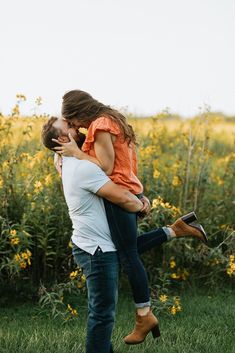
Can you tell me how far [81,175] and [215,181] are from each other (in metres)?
3.89

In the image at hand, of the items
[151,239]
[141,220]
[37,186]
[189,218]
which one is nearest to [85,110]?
[151,239]

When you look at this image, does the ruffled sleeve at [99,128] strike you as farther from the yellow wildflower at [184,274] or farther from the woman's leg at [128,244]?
the yellow wildflower at [184,274]

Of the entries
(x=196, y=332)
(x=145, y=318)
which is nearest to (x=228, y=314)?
(x=196, y=332)

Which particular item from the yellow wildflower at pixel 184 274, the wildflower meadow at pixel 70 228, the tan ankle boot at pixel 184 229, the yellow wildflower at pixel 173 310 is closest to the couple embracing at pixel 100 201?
the tan ankle boot at pixel 184 229

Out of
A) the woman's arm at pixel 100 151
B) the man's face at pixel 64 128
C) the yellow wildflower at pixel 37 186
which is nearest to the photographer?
the woman's arm at pixel 100 151

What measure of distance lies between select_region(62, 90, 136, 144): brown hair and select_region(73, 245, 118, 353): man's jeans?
76 centimetres

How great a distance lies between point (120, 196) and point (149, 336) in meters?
1.46

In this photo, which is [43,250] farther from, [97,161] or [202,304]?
[97,161]

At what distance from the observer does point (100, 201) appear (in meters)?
3.92

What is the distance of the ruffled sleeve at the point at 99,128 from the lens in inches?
154

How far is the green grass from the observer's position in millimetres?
4590

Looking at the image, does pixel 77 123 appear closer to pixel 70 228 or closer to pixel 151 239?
pixel 151 239

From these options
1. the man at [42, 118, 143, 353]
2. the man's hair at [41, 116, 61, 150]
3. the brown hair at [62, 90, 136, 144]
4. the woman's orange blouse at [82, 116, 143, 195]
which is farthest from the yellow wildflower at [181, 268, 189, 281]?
the man's hair at [41, 116, 61, 150]

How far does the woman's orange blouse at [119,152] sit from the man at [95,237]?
0.13 meters
